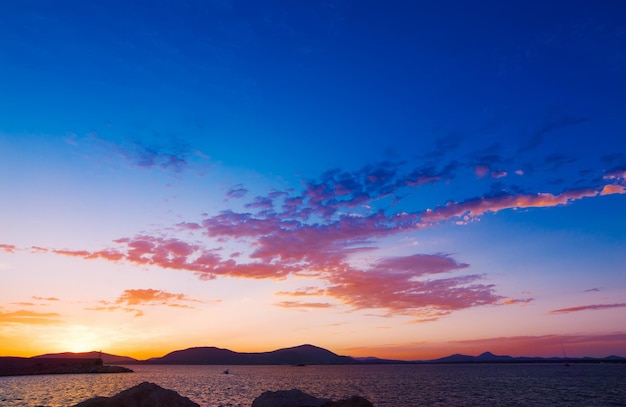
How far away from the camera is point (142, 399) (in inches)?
1200

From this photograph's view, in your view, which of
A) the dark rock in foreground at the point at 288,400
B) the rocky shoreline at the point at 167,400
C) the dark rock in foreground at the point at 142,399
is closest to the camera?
the rocky shoreline at the point at 167,400

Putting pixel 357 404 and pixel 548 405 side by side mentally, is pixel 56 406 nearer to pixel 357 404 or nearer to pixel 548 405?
pixel 357 404

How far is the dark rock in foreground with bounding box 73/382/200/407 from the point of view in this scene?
1166 inches

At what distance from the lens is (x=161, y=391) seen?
31969mm

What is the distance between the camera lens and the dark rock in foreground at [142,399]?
29.6 meters

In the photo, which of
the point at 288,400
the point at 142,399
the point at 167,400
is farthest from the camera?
the point at 288,400

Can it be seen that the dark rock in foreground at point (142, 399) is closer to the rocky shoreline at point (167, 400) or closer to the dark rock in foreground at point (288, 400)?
the rocky shoreline at point (167, 400)

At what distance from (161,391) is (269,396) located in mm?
8705

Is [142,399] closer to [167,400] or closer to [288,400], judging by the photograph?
[167,400]

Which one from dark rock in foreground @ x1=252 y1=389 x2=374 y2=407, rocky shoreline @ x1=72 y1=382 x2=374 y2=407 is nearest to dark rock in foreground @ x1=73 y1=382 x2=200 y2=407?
rocky shoreline @ x1=72 y1=382 x2=374 y2=407

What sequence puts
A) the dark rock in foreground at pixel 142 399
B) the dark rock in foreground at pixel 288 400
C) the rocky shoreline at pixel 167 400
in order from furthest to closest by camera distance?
the dark rock in foreground at pixel 288 400 < the dark rock in foreground at pixel 142 399 < the rocky shoreline at pixel 167 400

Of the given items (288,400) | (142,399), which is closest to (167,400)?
(142,399)

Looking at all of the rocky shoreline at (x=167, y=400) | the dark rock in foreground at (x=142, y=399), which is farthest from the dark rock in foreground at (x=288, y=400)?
the dark rock in foreground at (x=142, y=399)

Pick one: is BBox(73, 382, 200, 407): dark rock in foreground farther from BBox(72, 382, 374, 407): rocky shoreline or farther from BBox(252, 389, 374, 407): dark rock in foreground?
BBox(252, 389, 374, 407): dark rock in foreground
